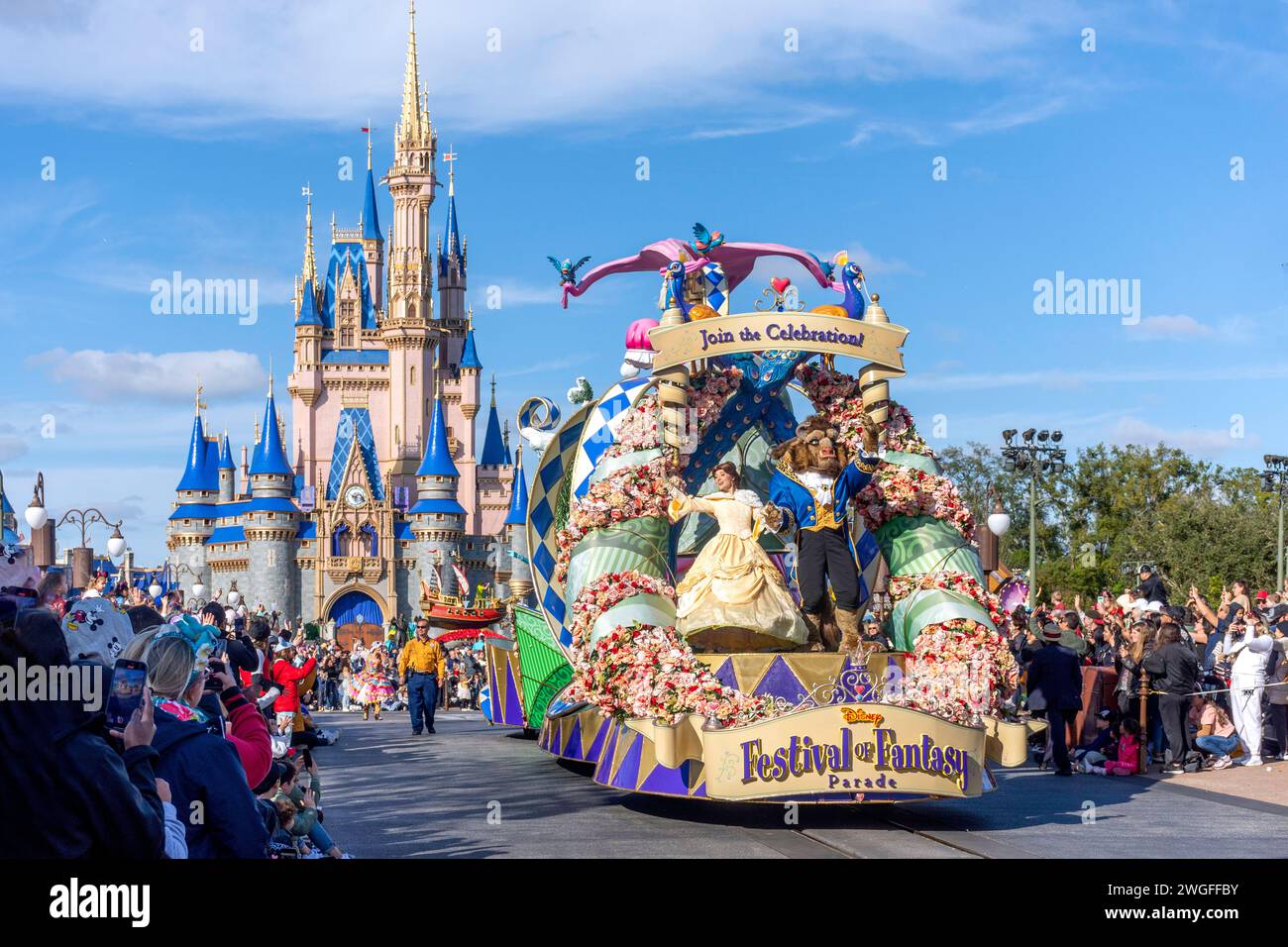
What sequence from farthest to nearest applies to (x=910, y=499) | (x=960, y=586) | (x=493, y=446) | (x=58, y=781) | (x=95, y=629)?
(x=493, y=446) < (x=910, y=499) < (x=960, y=586) < (x=95, y=629) < (x=58, y=781)

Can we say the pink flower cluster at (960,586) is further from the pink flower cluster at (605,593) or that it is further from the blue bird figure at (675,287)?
the blue bird figure at (675,287)

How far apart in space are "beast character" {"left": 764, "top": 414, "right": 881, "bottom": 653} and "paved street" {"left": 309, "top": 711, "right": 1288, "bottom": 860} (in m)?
1.56

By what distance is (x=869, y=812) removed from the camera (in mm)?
12438

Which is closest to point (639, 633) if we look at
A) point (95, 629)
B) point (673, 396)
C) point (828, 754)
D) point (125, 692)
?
point (828, 754)

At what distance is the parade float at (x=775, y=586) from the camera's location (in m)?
11.1

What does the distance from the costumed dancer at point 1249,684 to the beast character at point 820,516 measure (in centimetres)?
526

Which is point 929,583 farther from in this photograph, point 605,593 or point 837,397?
point 605,593

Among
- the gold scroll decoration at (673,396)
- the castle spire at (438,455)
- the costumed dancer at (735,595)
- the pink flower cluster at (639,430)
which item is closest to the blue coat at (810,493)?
the costumed dancer at (735,595)

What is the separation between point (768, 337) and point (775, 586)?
200cm

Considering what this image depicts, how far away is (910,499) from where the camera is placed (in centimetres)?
1313

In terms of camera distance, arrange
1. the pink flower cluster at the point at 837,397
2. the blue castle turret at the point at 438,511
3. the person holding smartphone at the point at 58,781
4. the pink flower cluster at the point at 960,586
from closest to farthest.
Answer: the person holding smartphone at the point at 58,781 → the pink flower cluster at the point at 960,586 → the pink flower cluster at the point at 837,397 → the blue castle turret at the point at 438,511

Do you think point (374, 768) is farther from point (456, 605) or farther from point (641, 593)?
point (456, 605)
